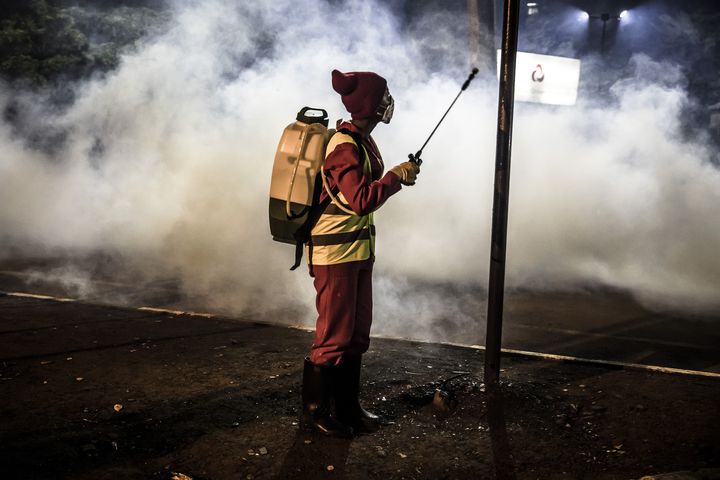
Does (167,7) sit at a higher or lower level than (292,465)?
higher

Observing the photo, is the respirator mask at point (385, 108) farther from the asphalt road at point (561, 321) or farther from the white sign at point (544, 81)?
the white sign at point (544, 81)

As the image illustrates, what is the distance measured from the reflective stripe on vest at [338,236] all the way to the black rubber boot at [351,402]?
0.61 metres

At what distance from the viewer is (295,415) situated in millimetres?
3793

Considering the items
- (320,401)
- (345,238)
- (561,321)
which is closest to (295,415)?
(320,401)

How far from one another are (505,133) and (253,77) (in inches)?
302

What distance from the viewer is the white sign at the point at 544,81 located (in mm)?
10719

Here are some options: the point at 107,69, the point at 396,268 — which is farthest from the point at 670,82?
the point at 107,69

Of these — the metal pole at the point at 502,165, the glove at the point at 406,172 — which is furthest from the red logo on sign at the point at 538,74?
the glove at the point at 406,172

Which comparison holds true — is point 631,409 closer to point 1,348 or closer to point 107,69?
point 1,348

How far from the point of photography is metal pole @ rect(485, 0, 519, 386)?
149 inches

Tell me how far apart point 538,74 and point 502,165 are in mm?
7925

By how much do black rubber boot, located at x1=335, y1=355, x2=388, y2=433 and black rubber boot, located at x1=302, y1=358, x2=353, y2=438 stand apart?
6 cm

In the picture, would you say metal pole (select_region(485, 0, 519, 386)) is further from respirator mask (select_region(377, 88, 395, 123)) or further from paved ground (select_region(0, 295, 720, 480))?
respirator mask (select_region(377, 88, 395, 123))

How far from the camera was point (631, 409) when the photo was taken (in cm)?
388
